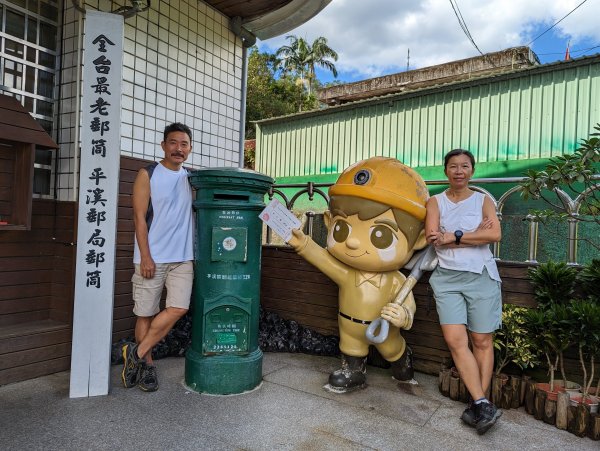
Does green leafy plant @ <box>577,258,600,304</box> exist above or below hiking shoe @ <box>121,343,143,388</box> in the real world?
above

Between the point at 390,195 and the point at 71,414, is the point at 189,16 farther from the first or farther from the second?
the point at 71,414

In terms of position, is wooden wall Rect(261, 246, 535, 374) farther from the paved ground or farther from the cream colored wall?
the cream colored wall

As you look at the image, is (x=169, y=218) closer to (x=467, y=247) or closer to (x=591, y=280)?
(x=467, y=247)

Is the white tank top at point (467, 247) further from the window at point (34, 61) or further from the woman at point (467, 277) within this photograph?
the window at point (34, 61)

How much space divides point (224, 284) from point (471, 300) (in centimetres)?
180

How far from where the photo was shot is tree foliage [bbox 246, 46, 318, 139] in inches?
888

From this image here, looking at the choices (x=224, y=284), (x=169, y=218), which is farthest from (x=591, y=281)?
(x=169, y=218)

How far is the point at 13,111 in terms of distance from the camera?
338cm

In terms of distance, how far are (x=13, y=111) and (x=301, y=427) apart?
10.5 feet

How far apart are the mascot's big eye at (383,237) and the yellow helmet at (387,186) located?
19 cm

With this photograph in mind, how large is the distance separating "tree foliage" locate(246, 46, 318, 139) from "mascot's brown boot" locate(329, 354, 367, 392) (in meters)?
19.6

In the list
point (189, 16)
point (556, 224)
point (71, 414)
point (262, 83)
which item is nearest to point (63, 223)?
point (71, 414)

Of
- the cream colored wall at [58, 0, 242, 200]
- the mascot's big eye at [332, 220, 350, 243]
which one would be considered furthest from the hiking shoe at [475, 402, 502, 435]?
the cream colored wall at [58, 0, 242, 200]

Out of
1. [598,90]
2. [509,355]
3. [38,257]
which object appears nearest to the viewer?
[509,355]
